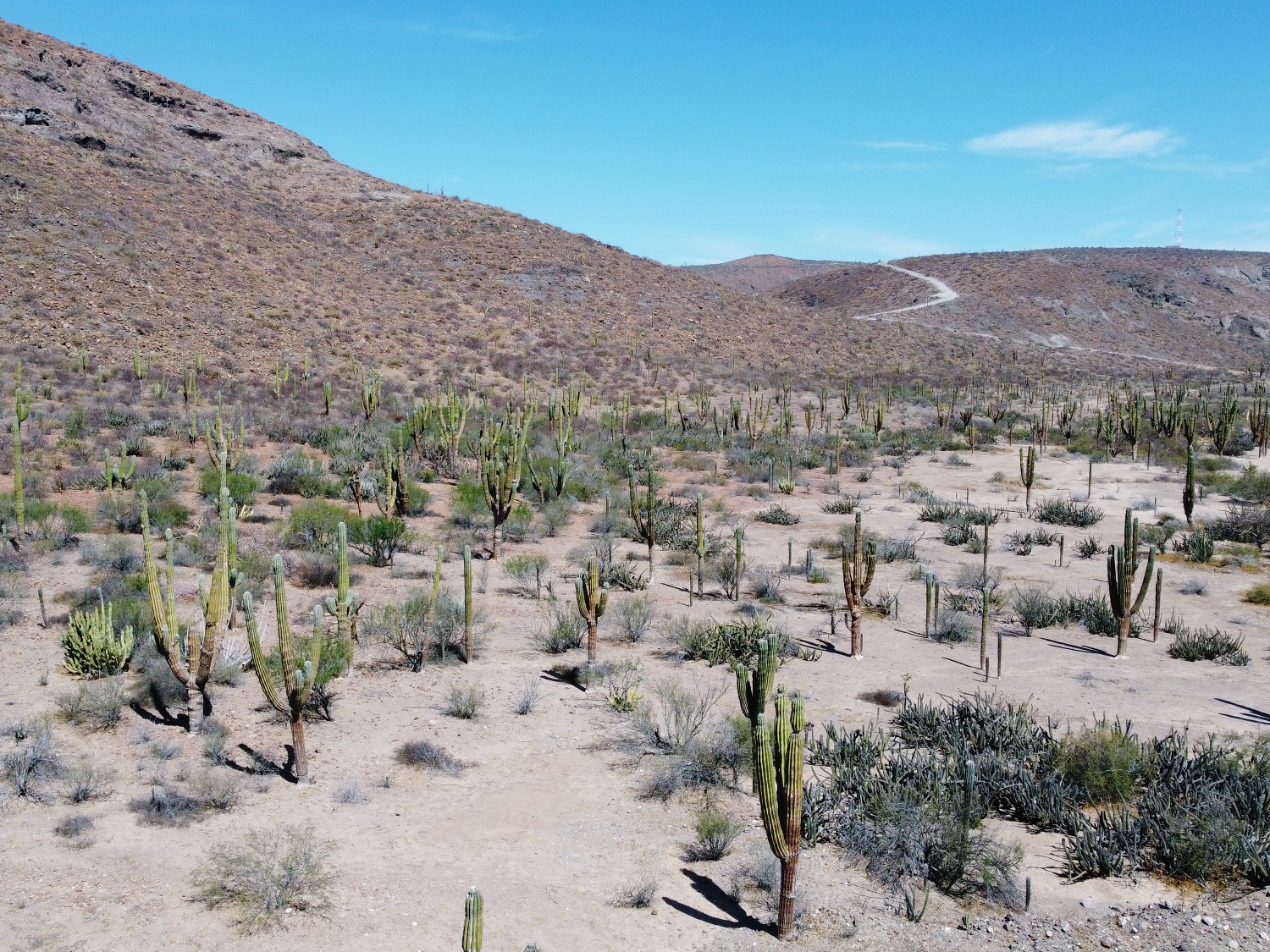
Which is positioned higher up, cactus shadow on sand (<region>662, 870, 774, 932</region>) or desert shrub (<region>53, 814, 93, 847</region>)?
desert shrub (<region>53, 814, 93, 847</region>)

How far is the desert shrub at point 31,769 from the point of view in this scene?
22.6 feet

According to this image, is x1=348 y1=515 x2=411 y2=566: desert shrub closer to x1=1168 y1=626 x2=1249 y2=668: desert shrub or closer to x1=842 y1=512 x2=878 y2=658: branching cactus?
x1=842 y1=512 x2=878 y2=658: branching cactus

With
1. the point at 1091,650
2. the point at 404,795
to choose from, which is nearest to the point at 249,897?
the point at 404,795

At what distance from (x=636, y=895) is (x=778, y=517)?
1210 cm

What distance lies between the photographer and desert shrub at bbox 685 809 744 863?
6.63m

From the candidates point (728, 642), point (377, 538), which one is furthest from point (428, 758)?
point (377, 538)

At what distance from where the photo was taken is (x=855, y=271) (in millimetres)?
84438

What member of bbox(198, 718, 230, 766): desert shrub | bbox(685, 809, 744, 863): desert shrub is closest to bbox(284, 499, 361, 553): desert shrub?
bbox(198, 718, 230, 766): desert shrub

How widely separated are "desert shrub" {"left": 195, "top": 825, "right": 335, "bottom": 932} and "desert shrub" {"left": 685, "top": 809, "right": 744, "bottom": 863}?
8.10 feet

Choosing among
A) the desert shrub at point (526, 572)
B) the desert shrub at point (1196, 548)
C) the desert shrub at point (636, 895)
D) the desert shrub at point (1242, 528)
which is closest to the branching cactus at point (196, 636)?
the desert shrub at point (636, 895)

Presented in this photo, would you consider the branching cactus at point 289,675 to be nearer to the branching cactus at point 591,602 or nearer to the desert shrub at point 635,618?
the branching cactus at point 591,602

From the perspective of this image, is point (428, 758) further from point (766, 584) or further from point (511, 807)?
point (766, 584)

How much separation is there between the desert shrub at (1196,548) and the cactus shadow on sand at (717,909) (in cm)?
1213

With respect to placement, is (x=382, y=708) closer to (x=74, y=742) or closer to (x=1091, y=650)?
(x=74, y=742)
